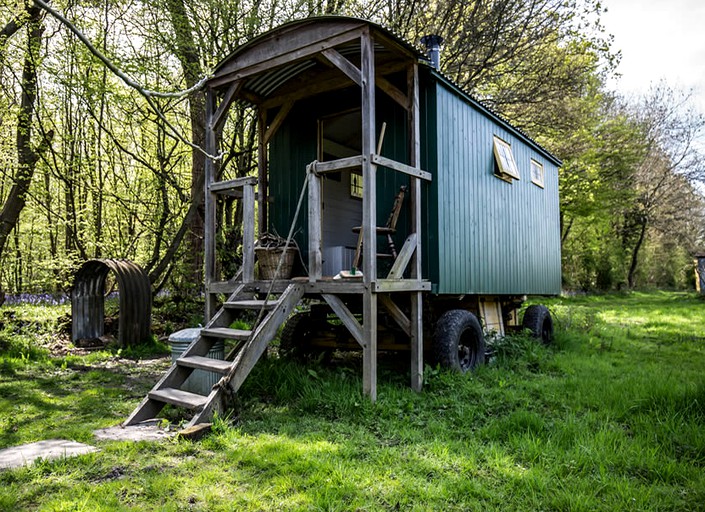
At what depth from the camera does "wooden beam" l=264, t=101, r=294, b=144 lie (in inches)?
253

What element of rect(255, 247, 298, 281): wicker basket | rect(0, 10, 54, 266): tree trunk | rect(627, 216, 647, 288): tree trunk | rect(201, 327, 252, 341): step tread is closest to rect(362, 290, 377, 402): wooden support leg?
rect(201, 327, 252, 341): step tread

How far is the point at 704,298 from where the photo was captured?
18.1 metres

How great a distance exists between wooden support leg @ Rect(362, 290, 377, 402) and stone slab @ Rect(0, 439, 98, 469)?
2264 mm

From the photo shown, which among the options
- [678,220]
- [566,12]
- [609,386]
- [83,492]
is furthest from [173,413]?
[678,220]

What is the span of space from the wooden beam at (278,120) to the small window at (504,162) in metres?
2.96

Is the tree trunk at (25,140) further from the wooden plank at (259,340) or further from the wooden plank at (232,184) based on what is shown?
the wooden plank at (259,340)

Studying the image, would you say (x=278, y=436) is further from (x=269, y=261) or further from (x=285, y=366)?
(x=269, y=261)

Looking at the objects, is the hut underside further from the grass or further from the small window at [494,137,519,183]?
the small window at [494,137,519,183]

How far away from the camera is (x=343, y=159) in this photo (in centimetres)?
486

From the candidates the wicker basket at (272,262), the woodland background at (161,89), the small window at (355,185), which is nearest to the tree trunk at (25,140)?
the woodland background at (161,89)

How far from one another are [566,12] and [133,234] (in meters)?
10.5

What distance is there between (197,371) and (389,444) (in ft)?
6.81

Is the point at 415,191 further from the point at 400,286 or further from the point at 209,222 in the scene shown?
the point at 209,222

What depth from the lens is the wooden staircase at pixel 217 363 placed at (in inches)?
156
